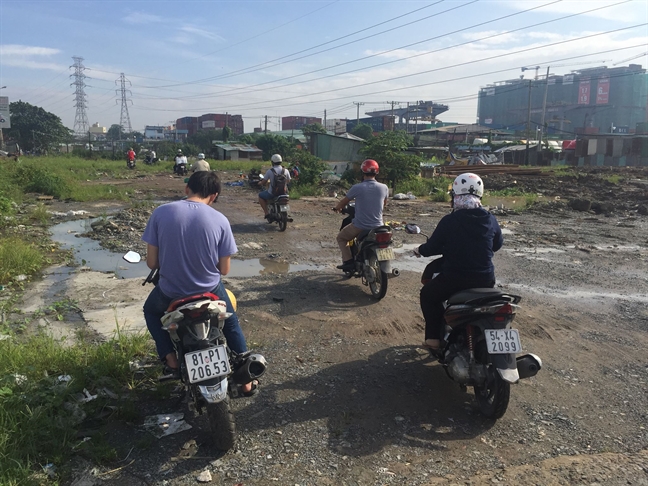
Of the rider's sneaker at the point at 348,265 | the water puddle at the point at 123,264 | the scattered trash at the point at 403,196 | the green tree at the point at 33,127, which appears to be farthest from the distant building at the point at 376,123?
the rider's sneaker at the point at 348,265

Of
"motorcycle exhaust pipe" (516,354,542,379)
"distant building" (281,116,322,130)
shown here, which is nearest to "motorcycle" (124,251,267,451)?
"motorcycle exhaust pipe" (516,354,542,379)

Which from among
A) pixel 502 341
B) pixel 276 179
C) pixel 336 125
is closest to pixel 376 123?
pixel 336 125

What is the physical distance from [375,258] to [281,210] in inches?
206

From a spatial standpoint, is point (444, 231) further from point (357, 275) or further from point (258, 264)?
point (258, 264)

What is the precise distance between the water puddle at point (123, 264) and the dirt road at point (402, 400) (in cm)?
28

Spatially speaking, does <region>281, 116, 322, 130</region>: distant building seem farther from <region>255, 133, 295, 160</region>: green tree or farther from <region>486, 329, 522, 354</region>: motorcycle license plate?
<region>486, 329, 522, 354</region>: motorcycle license plate

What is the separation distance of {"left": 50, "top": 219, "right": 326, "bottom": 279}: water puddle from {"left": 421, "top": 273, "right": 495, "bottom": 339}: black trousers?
3968 millimetres

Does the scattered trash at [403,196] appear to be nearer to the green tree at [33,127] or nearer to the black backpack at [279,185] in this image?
the black backpack at [279,185]

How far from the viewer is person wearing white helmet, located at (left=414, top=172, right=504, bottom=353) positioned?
395 cm

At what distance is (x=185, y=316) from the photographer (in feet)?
10.4

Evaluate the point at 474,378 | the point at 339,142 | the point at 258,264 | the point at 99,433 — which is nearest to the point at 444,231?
the point at 474,378

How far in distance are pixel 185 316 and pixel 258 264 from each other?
5.33 meters

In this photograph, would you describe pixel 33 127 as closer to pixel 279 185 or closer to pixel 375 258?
pixel 279 185

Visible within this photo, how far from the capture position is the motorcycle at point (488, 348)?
3.54 m
